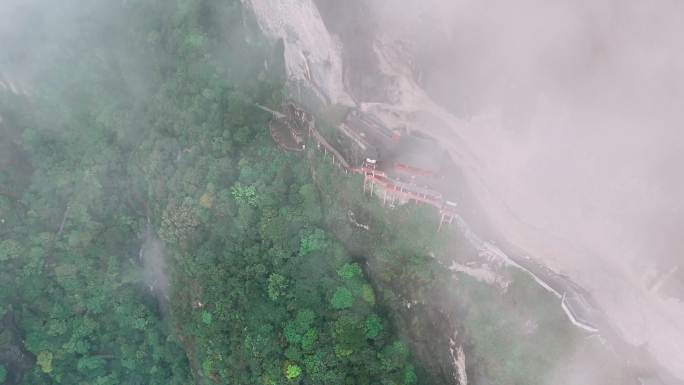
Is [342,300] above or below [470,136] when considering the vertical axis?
below

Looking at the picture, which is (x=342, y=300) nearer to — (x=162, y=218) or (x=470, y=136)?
(x=470, y=136)

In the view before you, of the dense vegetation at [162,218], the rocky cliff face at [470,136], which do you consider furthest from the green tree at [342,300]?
the rocky cliff face at [470,136]

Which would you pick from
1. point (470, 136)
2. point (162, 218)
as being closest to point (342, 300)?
point (470, 136)

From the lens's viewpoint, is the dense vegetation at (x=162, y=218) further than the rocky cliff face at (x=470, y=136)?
Yes

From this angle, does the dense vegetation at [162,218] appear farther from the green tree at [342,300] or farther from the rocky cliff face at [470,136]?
the rocky cliff face at [470,136]

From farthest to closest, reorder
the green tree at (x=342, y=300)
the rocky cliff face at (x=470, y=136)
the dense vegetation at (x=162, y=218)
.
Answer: the dense vegetation at (x=162, y=218) → the green tree at (x=342, y=300) → the rocky cliff face at (x=470, y=136)

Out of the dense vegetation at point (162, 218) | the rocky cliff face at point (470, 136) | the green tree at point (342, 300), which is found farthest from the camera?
the dense vegetation at point (162, 218)

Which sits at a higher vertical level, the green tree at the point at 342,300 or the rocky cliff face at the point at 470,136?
the rocky cliff face at the point at 470,136

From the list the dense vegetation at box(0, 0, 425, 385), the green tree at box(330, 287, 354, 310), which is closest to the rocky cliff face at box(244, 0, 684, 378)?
the dense vegetation at box(0, 0, 425, 385)

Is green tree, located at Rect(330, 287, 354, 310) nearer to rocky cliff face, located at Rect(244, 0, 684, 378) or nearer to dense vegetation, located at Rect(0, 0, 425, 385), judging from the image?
dense vegetation, located at Rect(0, 0, 425, 385)
